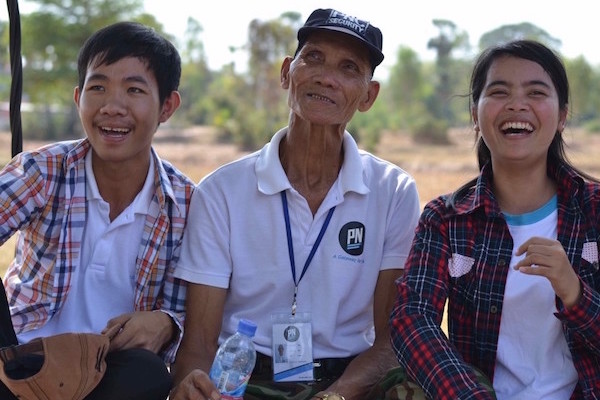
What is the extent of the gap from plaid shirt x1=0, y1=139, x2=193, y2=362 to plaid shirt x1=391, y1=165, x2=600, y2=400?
91 centimetres

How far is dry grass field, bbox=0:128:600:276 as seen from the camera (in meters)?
19.2

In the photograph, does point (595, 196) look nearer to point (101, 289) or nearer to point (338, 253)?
point (338, 253)

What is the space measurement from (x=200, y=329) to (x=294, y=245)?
0.48 meters

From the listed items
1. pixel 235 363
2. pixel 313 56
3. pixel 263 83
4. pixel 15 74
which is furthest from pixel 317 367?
pixel 263 83

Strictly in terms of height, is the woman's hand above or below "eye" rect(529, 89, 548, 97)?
below

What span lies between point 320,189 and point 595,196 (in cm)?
103

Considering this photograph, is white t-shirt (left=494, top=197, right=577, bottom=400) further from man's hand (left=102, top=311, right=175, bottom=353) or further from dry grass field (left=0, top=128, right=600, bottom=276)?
dry grass field (left=0, top=128, right=600, bottom=276)

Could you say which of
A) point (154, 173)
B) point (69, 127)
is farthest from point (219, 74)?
point (154, 173)

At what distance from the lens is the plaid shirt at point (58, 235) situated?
3182 millimetres

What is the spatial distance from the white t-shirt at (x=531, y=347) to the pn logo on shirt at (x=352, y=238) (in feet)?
2.03

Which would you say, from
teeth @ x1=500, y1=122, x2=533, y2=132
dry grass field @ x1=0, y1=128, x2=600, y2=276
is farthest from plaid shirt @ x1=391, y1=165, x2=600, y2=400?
dry grass field @ x1=0, y1=128, x2=600, y2=276

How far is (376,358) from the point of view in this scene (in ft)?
10.6

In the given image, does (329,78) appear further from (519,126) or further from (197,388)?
(197,388)

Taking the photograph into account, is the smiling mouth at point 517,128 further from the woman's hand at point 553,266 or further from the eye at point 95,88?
the eye at point 95,88
